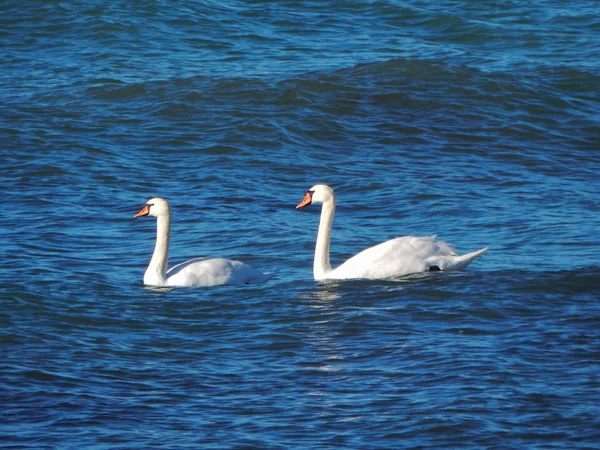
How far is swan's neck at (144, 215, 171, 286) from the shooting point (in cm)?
1100

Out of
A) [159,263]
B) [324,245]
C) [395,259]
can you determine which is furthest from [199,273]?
[395,259]

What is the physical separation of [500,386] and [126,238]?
584 cm

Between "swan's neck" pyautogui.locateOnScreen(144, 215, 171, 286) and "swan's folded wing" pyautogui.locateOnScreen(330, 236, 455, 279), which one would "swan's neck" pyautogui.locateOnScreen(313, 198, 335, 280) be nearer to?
"swan's folded wing" pyautogui.locateOnScreen(330, 236, 455, 279)

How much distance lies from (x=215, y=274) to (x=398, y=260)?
1.66m

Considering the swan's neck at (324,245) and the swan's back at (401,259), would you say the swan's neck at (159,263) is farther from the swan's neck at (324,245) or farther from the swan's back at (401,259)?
the swan's back at (401,259)

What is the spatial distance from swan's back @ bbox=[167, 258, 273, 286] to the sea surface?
0.15m

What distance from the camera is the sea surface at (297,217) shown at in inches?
296

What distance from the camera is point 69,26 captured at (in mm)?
22688

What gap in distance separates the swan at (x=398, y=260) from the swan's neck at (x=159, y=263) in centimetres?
139

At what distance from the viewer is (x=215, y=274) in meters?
10.9

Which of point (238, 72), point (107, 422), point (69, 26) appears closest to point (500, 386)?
point (107, 422)

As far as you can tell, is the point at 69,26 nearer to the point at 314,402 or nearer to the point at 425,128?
the point at 425,128

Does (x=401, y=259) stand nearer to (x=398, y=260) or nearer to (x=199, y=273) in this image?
(x=398, y=260)

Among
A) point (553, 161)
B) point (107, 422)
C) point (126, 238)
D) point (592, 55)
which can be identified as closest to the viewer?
point (107, 422)
